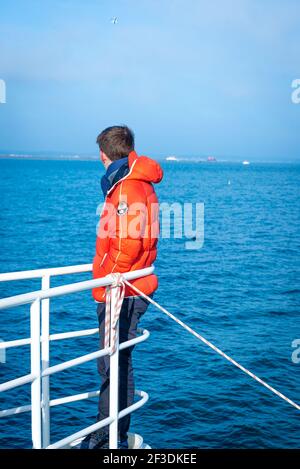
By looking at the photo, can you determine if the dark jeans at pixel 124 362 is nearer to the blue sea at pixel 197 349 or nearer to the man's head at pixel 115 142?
the man's head at pixel 115 142

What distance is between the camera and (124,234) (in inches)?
157

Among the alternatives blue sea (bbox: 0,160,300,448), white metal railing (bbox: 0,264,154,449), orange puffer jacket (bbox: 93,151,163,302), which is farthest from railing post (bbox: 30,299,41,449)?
blue sea (bbox: 0,160,300,448)

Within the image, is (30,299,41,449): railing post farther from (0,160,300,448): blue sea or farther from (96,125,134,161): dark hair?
(0,160,300,448): blue sea

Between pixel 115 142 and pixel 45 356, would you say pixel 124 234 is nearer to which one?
pixel 115 142

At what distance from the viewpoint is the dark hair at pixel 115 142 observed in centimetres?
425

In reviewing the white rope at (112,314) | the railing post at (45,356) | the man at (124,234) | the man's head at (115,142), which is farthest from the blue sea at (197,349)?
the man's head at (115,142)

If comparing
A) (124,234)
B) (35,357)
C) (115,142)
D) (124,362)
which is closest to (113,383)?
(124,362)

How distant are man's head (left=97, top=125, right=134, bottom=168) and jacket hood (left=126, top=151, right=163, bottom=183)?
0.10m

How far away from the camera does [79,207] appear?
6100cm

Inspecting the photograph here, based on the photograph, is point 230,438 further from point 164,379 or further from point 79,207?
point 79,207

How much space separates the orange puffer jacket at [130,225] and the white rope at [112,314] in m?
0.24

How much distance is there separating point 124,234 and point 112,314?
0.55 m

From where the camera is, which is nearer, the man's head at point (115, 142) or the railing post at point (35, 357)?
the railing post at point (35, 357)
